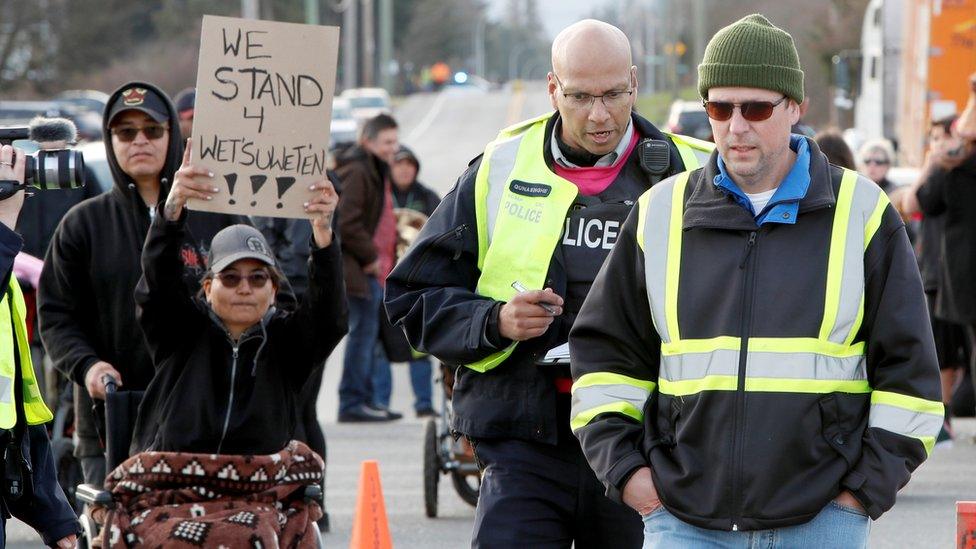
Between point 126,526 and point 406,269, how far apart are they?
150 centimetres

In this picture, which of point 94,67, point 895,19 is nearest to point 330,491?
point 895,19

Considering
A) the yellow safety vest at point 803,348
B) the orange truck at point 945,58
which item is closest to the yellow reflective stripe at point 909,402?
the yellow safety vest at point 803,348

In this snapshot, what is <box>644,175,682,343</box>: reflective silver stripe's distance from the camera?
382 centimetres

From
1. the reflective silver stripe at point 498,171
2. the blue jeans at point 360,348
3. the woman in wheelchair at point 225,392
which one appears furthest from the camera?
the blue jeans at point 360,348

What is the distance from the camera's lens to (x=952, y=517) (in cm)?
848

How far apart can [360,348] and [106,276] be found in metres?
5.71

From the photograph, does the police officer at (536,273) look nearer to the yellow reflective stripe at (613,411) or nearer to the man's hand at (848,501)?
the yellow reflective stripe at (613,411)

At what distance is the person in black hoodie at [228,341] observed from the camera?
230 inches

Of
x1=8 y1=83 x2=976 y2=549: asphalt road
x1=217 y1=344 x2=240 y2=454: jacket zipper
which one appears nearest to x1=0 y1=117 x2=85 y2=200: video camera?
x1=217 y1=344 x2=240 y2=454: jacket zipper

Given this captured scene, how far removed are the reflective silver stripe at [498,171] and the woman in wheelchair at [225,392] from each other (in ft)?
2.98

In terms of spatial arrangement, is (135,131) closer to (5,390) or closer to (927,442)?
(5,390)

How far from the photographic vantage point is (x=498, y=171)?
474cm

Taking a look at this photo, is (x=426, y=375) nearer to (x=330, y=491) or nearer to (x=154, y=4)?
(x=330, y=491)

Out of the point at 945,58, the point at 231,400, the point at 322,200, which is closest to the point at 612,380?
the point at 322,200
